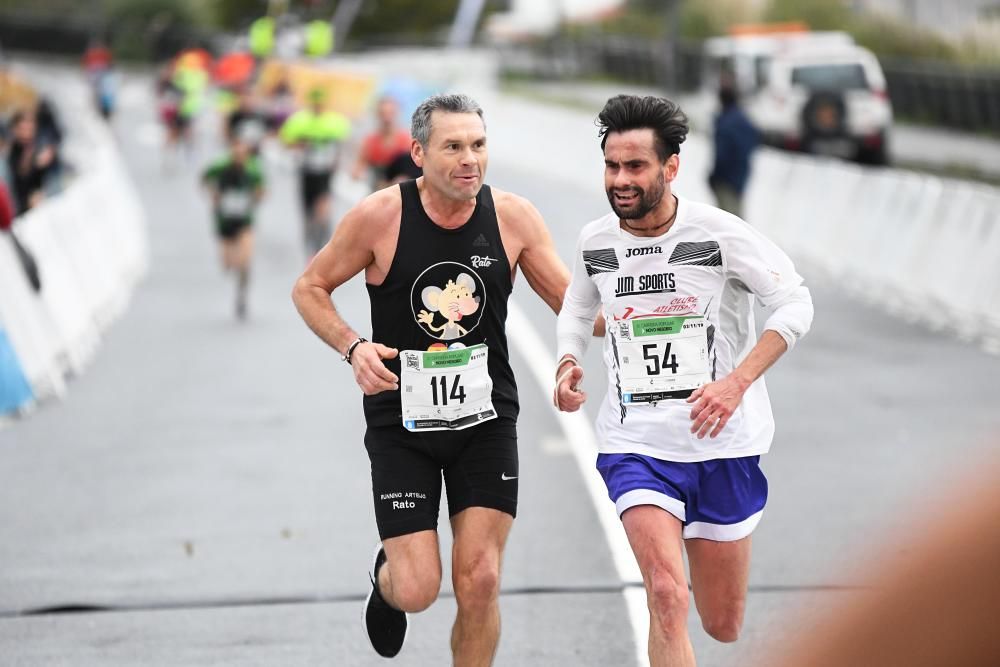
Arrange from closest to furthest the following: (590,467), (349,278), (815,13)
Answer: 1. (349,278)
2. (590,467)
3. (815,13)

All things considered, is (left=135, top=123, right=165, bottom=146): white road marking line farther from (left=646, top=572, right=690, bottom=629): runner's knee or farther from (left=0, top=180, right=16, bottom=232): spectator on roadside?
(left=646, top=572, right=690, bottom=629): runner's knee

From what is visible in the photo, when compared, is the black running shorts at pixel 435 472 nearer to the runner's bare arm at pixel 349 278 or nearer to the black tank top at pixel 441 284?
the black tank top at pixel 441 284

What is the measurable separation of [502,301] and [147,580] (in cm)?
309

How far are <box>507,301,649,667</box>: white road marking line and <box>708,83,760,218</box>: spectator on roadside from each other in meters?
2.77

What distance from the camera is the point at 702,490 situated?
5.36 m

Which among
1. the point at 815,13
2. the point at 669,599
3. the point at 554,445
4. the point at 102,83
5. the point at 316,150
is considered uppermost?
the point at 669,599

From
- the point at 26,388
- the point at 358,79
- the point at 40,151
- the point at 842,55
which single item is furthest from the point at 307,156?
the point at 358,79

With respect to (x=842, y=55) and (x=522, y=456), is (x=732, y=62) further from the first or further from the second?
(x=522, y=456)

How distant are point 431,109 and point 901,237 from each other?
1258cm

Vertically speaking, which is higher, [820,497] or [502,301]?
[502,301]

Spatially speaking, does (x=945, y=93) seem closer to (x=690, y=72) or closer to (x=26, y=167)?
(x=690, y=72)

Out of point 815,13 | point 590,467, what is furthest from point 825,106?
point 815,13

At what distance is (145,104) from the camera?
6078cm

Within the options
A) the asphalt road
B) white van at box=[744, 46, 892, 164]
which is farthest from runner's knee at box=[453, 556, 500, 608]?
white van at box=[744, 46, 892, 164]
